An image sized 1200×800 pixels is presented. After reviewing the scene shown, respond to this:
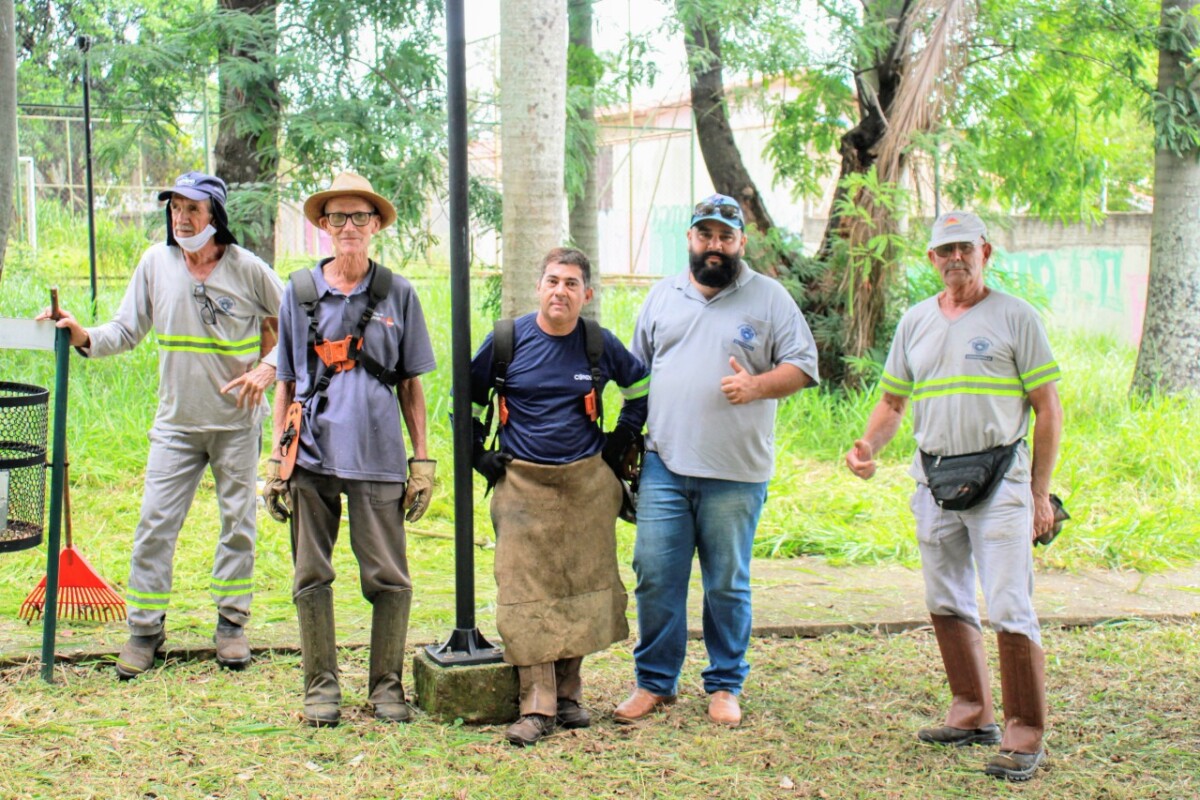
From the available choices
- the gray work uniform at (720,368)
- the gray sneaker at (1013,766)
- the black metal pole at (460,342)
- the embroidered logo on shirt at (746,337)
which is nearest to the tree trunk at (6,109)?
the black metal pole at (460,342)

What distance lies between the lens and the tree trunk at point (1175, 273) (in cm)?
1102

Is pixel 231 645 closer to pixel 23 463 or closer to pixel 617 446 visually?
pixel 23 463

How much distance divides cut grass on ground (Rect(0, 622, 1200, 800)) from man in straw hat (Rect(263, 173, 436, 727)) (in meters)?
0.37

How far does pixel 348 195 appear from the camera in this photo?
468 cm

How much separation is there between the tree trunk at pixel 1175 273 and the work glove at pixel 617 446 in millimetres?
7797

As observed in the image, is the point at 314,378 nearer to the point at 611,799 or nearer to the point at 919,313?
the point at 611,799

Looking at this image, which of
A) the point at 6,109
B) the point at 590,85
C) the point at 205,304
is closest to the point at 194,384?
the point at 205,304

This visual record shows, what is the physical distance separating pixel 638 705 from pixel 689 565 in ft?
1.92

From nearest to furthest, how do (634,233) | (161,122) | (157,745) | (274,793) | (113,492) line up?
1. (274,793)
2. (157,745)
3. (113,492)
4. (161,122)
5. (634,233)

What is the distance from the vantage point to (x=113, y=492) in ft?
Result: 28.2

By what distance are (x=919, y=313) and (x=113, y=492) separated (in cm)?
609

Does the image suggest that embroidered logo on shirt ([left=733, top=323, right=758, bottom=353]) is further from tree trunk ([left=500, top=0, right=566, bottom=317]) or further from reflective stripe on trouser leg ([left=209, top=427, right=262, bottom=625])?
tree trunk ([left=500, top=0, right=566, bottom=317])

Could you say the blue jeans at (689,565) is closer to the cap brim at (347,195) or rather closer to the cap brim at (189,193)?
the cap brim at (347,195)

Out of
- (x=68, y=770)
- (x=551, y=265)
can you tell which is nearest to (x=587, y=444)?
(x=551, y=265)
